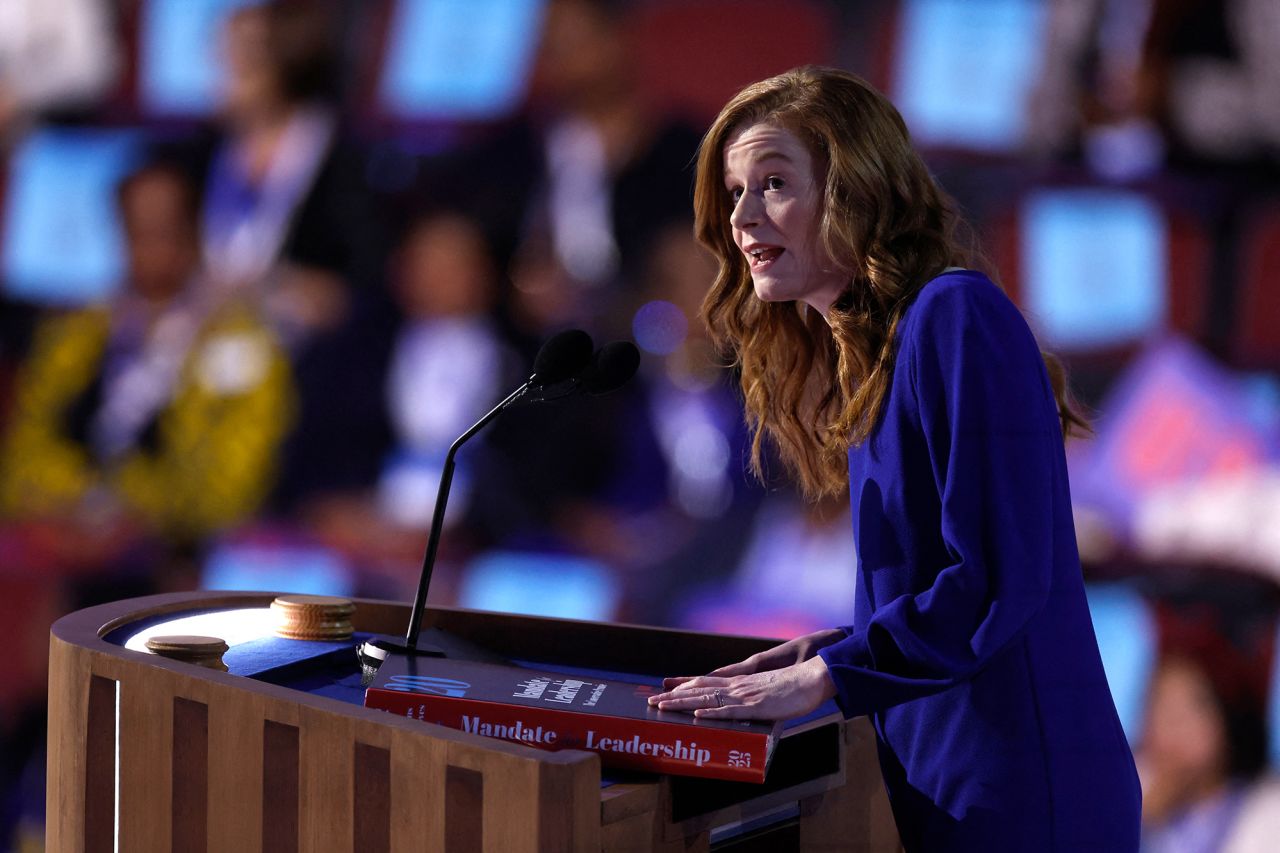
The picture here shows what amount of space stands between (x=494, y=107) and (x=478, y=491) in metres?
1.16

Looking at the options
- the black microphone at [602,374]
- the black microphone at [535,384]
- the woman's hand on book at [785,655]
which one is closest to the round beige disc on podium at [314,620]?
the black microphone at [535,384]

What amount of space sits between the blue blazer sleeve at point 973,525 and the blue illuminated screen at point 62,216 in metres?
4.15

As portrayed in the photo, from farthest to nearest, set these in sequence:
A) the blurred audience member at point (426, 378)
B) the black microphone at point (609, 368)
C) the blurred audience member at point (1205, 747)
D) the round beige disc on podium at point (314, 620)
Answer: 1. the blurred audience member at point (426, 378)
2. the blurred audience member at point (1205, 747)
3. the round beige disc on podium at point (314, 620)
4. the black microphone at point (609, 368)

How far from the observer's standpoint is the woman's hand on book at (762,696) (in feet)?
3.92

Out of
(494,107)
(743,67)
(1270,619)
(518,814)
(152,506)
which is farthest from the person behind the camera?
(152,506)

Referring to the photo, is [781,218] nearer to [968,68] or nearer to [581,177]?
[968,68]

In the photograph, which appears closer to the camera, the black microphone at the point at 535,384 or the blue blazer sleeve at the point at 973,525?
the blue blazer sleeve at the point at 973,525

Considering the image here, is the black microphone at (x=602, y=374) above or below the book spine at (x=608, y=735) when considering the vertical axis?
above

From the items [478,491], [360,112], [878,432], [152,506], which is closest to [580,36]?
[360,112]

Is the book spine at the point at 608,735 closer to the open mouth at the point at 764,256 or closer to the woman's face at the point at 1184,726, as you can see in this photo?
the open mouth at the point at 764,256

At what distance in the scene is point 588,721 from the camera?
1.20m

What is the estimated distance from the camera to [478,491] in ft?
13.5

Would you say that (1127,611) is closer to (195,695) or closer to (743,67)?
(743,67)

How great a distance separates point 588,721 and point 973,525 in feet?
1.20
